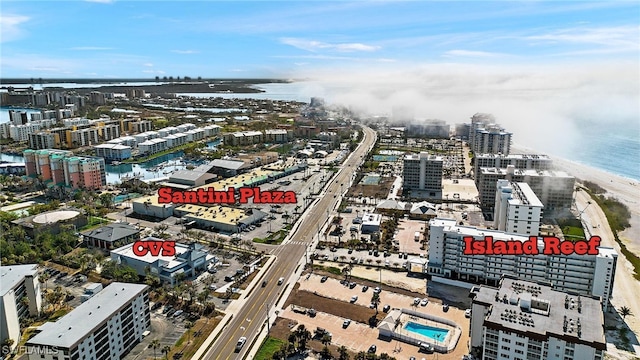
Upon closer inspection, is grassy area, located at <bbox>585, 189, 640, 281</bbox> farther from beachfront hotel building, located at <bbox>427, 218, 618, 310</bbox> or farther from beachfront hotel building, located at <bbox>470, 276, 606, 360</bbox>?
beachfront hotel building, located at <bbox>470, 276, 606, 360</bbox>

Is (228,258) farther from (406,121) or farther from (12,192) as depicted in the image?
(406,121)

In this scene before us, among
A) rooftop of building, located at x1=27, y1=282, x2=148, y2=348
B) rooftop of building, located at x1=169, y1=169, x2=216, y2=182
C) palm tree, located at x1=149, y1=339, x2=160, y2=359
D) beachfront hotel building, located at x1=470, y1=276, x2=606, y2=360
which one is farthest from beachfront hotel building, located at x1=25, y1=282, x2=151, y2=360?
rooftop of building, located at x1=169, y1=169, x2=216, y2=182

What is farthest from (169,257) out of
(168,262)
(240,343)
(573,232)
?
(573,232)

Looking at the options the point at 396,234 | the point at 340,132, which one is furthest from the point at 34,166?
the point at 340,132

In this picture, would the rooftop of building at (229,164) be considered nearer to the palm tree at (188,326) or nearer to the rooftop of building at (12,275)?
the rooftop of building at (12,275)

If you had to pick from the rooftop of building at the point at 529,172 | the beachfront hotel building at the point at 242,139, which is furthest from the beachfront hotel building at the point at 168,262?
the beachfront hotel building at the point at 242,139

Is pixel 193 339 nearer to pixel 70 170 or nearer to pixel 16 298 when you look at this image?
pixel 16 298
